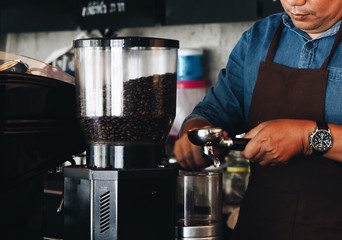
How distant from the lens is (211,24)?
11.6 ft

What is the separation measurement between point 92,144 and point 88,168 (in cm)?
6

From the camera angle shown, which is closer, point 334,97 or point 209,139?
point 209,139

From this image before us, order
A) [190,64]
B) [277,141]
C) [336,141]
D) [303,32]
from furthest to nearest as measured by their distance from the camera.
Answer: [190,64], [303,32], [336,141], [277,141]

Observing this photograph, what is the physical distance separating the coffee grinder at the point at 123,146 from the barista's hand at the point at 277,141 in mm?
207

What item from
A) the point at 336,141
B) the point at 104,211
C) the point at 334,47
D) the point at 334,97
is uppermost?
the point at 334,47

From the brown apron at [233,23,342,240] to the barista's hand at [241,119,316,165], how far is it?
0.71 feet

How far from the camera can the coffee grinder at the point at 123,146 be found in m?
1.65

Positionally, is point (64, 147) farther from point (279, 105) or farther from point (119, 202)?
point (279, 105)

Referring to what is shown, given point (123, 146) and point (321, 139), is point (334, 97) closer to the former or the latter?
point (321, 139)

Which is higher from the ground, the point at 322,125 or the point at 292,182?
the point at 322,125

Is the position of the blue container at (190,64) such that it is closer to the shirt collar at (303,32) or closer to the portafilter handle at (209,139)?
the shirt collar at (303,32)

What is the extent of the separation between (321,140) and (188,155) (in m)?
0.34

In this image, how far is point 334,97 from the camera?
205cm

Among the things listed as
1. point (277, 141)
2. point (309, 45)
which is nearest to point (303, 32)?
point (309, 45)
